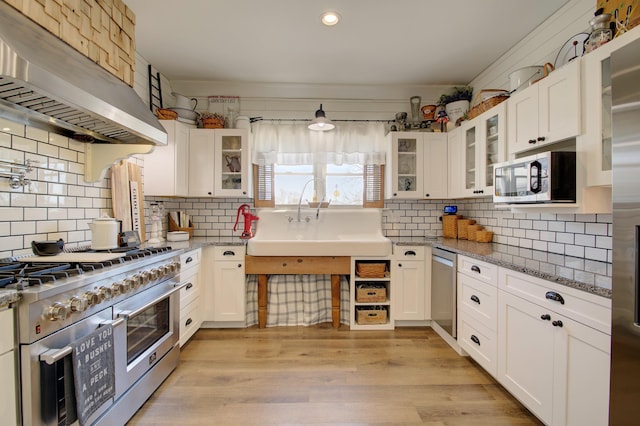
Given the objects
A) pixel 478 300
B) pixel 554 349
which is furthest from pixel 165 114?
pixel 554 349

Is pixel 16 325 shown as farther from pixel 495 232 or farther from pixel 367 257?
pixel 495 232

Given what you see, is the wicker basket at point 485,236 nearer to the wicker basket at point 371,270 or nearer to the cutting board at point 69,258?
the wicker basket at point 371,270

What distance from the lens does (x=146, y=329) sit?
185 centimetres

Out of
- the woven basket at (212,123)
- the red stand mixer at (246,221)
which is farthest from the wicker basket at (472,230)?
the woven basket at (212,123)

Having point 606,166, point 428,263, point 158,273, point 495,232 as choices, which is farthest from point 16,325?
point 495,232

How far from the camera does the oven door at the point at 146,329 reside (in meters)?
1.59

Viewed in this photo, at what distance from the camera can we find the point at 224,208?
11.1ft

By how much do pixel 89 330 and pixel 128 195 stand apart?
1.42m

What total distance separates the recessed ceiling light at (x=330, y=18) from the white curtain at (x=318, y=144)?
4.02ft

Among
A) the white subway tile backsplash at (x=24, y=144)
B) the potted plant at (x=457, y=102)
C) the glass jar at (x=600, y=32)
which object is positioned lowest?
the white subway tile backsplash at (x=24, y=144)

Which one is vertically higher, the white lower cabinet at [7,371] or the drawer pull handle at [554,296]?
the drawer pull handle at [554,296]

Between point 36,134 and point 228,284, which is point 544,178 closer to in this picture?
point 228,284

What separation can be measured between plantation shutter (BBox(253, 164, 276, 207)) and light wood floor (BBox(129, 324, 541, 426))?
4.86 feet

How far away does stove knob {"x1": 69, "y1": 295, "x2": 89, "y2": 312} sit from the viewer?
4.05 ft
